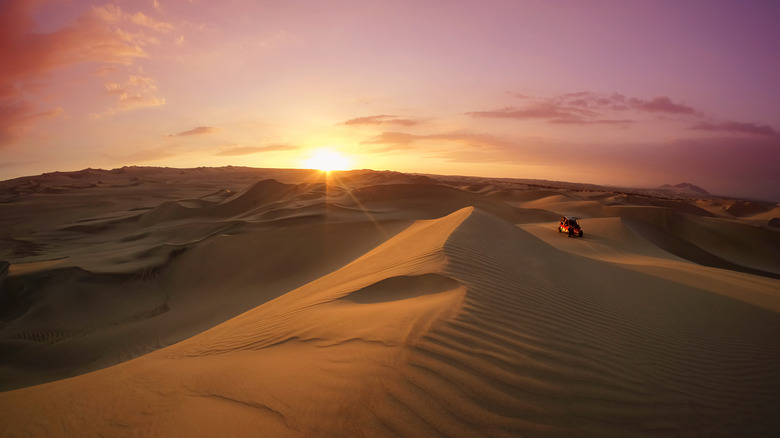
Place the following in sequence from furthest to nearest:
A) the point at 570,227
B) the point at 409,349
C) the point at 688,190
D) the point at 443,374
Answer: the point at 688,190
the point at 570,227
the point at 409,349
the point at 443,374

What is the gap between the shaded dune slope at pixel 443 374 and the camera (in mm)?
2055

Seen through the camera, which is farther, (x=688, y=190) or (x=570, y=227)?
(x=688, y=190)

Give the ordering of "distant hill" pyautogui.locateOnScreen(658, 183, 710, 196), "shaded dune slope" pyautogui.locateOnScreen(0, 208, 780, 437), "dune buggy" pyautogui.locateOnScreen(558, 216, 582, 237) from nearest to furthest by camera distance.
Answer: "shaded dune slope" pyautogui.locateOnScreen(0, 208, 780, 437), "dune buggy" pyautogui.locateOnScreen(558, 216, 582, 237), "distant hill" pyautogui.locateOnScreen(658, 183, 710, 196)

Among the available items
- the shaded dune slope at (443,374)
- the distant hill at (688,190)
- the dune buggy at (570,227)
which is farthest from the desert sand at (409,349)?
the distant hill at (688,190)

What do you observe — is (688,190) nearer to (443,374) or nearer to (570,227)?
(570,227)

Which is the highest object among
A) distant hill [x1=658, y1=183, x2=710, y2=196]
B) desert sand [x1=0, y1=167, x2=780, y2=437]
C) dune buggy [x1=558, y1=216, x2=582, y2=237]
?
distant hill [x1=658, y1=183, x2=710, y2=196]

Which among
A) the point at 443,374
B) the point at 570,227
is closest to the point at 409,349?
the point at 443,374

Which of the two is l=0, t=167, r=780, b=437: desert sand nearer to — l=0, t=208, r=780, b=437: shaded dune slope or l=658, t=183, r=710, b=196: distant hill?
l=0, t=208, r=780, b=437: shaded dune slope

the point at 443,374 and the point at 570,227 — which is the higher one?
the point at 570,227

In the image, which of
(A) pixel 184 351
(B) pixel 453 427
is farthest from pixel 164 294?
(B) pixel 453 427

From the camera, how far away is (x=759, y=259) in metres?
16.9

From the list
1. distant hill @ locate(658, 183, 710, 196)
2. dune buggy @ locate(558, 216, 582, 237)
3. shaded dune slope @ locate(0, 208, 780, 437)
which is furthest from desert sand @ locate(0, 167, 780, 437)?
distant hill @ locate(658, 183, 710, 196)

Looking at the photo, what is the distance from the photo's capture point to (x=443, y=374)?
2270mm

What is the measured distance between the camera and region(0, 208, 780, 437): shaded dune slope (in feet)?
6.74
